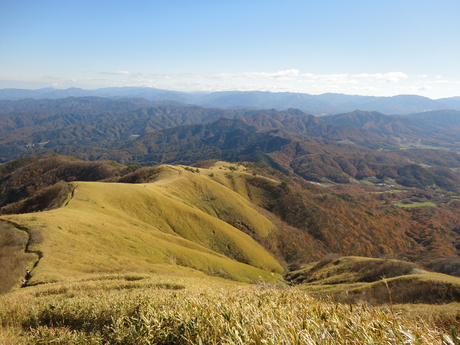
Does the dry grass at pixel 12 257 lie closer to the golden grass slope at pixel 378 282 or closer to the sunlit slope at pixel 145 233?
the sunlit slope at pixel 145 233

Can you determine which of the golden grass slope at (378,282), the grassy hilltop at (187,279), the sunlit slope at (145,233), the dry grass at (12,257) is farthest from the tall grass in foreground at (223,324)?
the dry grass at (12,257)

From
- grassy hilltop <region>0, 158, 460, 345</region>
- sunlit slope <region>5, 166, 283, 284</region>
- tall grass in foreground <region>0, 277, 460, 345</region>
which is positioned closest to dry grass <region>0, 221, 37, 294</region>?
grassy hilltop <region>0, 158, 460, 345</region>

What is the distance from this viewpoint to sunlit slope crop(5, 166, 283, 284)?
26359 mm

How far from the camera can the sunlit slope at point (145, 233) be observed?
1038 inches

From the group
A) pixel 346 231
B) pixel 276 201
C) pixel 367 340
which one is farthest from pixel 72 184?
pixel 346 231

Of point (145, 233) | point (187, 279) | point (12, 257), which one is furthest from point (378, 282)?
point (12, 257)

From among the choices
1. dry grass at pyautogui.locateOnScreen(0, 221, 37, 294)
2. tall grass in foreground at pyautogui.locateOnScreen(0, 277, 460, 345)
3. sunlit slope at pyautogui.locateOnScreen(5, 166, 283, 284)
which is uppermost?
tall grass in foreground at pyautogui.locateOnScreen(0, 277, 460, 345)

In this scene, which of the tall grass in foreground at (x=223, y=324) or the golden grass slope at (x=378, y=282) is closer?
the tall grass in foreground at (x=223, y=324)

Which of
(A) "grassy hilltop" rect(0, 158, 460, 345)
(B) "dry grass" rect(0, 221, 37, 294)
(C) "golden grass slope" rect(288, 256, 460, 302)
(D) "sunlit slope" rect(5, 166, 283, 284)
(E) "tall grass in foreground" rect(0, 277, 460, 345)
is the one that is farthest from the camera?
(D) "sunlit slope" rect(5, 166, 283, 284)

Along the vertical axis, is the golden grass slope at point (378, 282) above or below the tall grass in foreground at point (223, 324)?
below

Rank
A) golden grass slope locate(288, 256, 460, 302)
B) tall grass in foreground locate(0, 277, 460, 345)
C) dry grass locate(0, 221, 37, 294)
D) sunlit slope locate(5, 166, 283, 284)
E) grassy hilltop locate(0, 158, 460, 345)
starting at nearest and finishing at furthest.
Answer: tall grass in foreground locate(0, 277, 460, 345) → grassy hilltop locate(0, 158, 460, 345) → dry grass locate(0, 221, 37, 294) → golden grass slope locate(288, 256, 460, 302) → sunlit slope locate(5, 166, 283, 284)

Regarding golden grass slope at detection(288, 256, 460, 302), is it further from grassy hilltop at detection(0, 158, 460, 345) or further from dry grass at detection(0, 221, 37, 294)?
dry grass at detection(0, 221, 37, 294)

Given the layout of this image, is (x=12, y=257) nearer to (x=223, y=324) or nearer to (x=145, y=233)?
(x=145, y=233)

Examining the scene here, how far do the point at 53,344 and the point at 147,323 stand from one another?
3271mm
